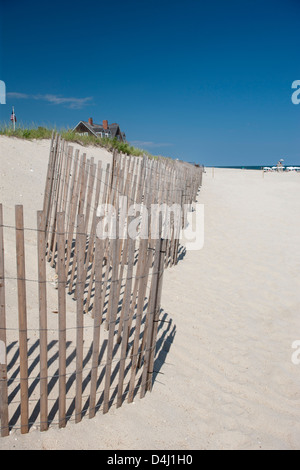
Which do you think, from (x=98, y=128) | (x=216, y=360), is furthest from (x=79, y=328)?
(x=98, y=128)

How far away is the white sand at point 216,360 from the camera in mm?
2291

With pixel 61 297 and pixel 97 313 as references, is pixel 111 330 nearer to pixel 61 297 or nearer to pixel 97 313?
pixel 97 313

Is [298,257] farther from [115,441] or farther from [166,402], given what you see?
[115,441]

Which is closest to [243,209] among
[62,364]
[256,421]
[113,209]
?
[113,209]

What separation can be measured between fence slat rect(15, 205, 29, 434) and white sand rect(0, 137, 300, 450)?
0.70ft

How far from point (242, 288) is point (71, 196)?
2908 mm

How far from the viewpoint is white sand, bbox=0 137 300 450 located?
229cm

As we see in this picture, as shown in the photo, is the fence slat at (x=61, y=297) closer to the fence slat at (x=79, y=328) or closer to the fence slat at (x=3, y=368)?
the fence slat at (x=79, y=328)

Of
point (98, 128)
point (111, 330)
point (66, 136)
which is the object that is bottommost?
point (111, 330)

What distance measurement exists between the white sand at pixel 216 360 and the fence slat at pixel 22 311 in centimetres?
21

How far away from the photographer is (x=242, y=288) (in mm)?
5078

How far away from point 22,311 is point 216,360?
6.89 feet

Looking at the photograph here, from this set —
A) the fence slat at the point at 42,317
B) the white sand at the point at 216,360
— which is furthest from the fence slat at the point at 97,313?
the fence slat at the point at 42,317

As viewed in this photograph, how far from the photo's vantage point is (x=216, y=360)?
3258 millimetres
